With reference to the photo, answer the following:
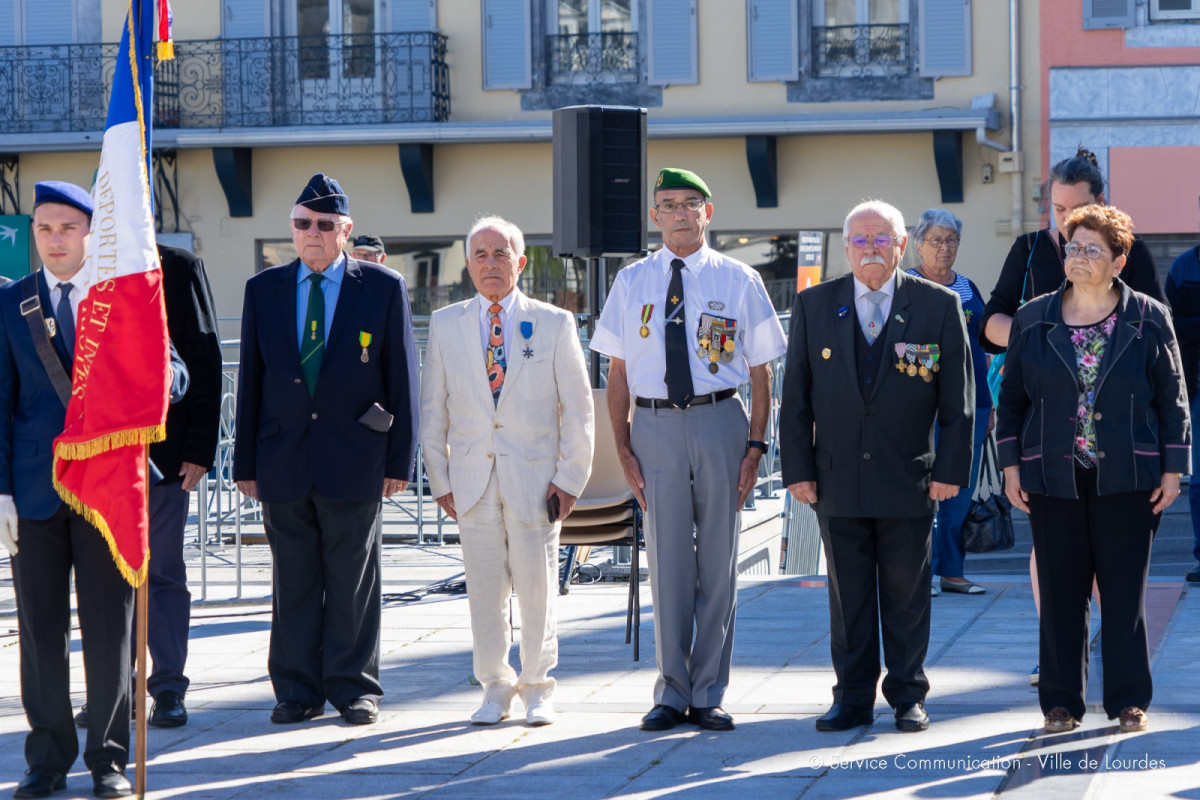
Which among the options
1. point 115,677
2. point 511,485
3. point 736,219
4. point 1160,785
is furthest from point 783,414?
point 736,219

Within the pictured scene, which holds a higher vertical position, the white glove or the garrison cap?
the garrison cap

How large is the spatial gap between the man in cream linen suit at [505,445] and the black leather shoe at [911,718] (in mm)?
1261

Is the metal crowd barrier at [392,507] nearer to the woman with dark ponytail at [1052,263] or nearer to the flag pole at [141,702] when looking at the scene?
the woman with dark ponytail at [1052,263]

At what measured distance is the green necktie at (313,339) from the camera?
6.10 metres

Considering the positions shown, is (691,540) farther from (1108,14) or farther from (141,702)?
(1108,14)

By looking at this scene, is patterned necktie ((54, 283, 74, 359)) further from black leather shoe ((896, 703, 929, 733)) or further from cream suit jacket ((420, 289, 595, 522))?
black leather shoe ((896, 703, 929, 733))

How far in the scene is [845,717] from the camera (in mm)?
5742

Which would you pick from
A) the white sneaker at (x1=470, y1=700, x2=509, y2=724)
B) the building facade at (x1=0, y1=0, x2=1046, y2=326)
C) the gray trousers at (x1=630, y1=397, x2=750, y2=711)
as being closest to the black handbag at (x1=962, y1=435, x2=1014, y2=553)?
the gray trousers at (x1=630, y1=397, x2=750, y2=711)

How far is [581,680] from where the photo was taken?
6.80 meters

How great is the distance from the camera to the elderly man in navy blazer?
6055 millimetres

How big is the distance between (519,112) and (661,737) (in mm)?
16045

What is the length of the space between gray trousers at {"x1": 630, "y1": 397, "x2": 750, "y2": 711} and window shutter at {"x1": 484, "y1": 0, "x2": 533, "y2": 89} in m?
15.5

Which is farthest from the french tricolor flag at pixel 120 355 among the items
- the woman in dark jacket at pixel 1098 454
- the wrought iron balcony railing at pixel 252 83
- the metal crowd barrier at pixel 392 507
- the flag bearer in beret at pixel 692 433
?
the wrought iron balcony railing at pixel 252 83

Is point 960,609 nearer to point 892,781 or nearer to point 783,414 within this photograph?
point 783,414
